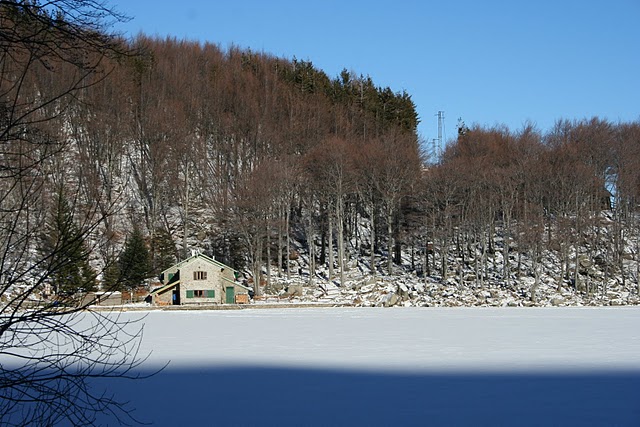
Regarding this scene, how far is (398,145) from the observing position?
58.4 m

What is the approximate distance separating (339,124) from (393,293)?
28.8 m

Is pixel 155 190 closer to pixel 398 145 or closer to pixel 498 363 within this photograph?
pixel 398 145

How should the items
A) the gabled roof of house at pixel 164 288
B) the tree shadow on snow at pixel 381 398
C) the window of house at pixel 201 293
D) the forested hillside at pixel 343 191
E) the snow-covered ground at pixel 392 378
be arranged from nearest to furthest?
the tree shadow on snow at pixel 381 398, the snow-covered ground at pixel 392 378, the gabled roof of house at pixel 164 288, the window of house at pixel 201 293, the forested hillside at pixel 343 191

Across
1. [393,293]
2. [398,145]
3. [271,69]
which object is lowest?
[393,293]

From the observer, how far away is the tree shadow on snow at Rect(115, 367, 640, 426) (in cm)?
938

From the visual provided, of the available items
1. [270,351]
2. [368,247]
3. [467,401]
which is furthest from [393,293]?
[467,401]

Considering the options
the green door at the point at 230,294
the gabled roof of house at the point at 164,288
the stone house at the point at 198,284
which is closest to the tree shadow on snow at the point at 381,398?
the gabled roof of house at the point at 164,288

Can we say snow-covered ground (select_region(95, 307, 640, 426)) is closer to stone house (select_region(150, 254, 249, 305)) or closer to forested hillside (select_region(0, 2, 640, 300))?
stone house (select_region(150, 254, 249, 305))

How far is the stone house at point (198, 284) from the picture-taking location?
1718 inches

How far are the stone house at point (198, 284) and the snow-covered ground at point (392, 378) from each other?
20550mm

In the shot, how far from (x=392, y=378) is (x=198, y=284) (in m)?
32.4

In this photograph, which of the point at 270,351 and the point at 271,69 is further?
the point at 271,69

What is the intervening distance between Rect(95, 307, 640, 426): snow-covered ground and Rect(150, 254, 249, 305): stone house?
20.5 m

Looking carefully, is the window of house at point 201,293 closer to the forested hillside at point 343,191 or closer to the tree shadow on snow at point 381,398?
the forested hillside at point 343,191
